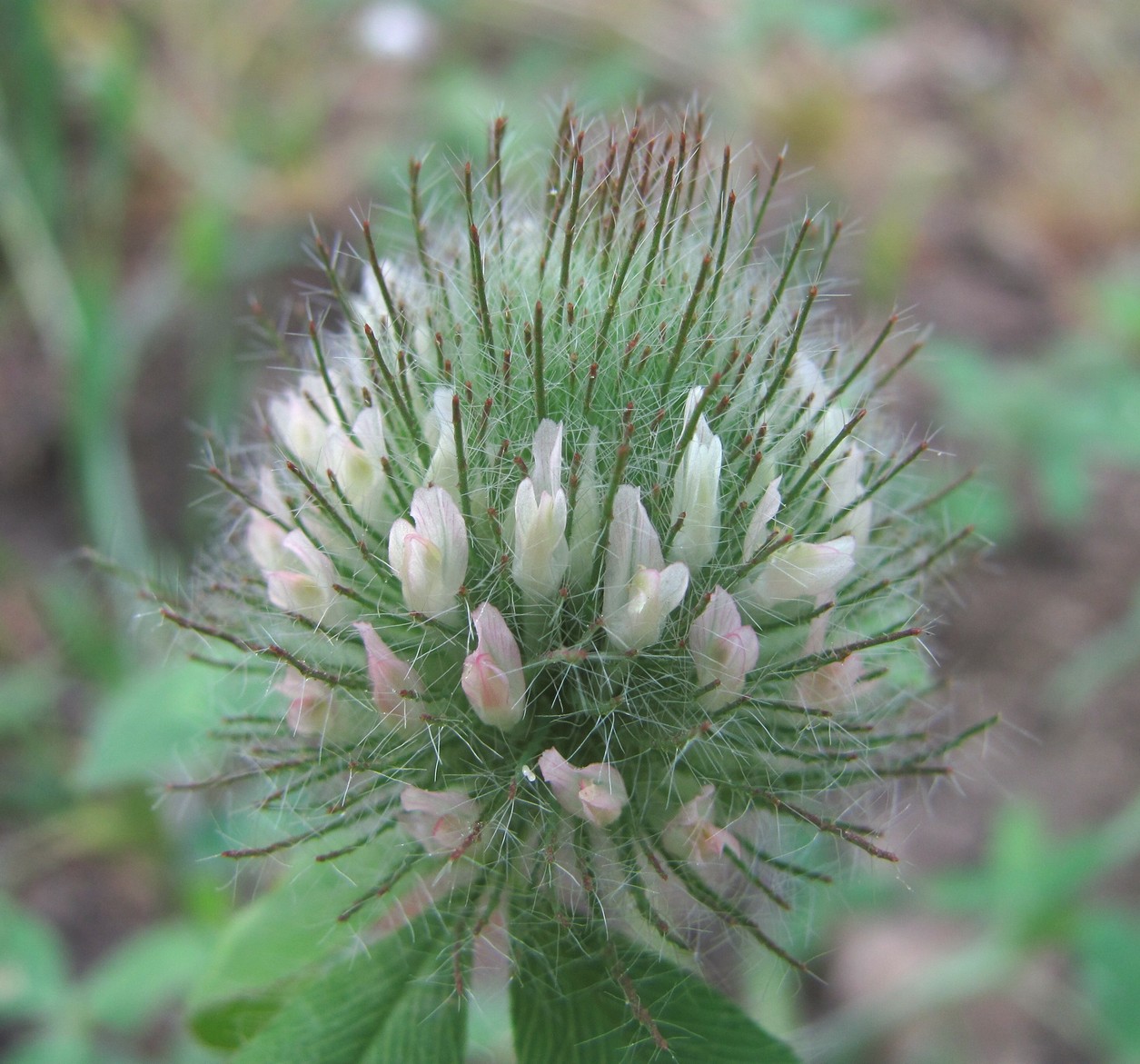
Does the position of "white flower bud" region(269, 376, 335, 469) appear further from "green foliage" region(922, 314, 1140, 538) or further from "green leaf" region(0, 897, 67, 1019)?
"green foliage" region(922, 314, 1140, 538)

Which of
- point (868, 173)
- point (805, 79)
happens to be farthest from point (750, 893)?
point (805, 79)

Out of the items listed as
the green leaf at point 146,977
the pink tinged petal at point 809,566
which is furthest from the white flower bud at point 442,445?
the green leaf at point 146,977

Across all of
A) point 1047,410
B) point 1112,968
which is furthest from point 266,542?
point 1047,410

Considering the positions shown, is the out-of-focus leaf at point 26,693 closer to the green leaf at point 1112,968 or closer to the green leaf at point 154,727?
the green leaf at point 154,727

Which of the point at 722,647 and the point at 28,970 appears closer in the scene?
the point at 722,647

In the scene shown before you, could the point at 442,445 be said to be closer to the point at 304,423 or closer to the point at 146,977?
the point at 304,423

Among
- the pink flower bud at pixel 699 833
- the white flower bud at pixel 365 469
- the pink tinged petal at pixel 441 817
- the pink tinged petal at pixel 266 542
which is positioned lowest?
the pink flower bud at pixel 699 833

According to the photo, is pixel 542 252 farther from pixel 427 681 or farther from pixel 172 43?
pixel 172 43
